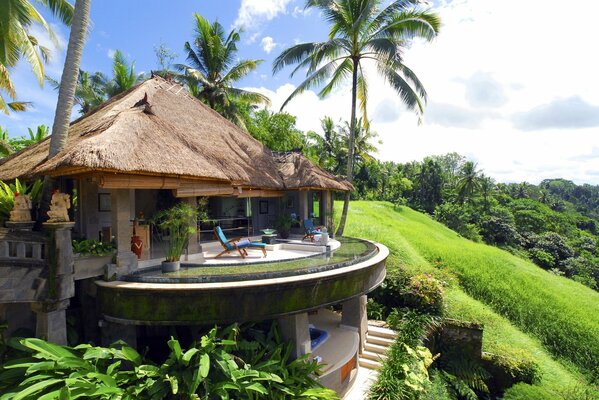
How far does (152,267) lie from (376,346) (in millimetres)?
8448

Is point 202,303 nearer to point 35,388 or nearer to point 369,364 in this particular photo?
point 35,388

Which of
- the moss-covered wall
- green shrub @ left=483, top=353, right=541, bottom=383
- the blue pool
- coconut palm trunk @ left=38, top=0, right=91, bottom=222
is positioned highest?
coconut palm trunk @ left=38, top=0, right=91, bottom=222

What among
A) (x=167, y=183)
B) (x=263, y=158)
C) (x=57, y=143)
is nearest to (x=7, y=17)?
(x=57, y=143)

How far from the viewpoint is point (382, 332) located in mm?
12805

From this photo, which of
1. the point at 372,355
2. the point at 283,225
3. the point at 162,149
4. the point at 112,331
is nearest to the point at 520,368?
the point at 372,355

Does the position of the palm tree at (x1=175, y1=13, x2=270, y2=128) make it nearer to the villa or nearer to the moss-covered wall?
the villa

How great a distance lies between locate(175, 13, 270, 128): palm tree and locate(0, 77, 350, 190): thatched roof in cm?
555

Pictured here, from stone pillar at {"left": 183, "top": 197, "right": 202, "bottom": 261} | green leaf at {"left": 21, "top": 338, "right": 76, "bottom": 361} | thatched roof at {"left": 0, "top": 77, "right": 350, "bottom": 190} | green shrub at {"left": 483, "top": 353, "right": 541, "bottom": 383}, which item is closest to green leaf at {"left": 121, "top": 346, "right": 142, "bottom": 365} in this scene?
green leaf at {"left": 21, "top": 338, "right": 76, "bottom": 361}

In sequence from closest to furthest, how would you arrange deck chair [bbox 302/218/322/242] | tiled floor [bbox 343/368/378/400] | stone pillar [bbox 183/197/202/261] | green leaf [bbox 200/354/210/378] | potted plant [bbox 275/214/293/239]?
1. green leaf [bbox 200/354/210/378]
2. stone pillar [bbox 183/197/202/261]
3. tiled floor [bbox 343/368/378/400]
4. deck chair [bbox 302/218/322/242]
5. potted plant [bbox 275/214/293/239]

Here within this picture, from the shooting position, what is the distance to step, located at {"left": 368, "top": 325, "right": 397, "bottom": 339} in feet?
41.5

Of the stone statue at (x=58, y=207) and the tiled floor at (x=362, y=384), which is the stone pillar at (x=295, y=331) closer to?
the tiled floor at (x=362, y=384)

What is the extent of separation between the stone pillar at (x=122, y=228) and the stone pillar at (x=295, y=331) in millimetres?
3961

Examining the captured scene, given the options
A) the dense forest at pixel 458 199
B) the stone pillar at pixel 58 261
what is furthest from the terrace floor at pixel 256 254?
the dense forest at pixel 458 199

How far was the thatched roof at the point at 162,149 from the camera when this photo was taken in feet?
23.6
